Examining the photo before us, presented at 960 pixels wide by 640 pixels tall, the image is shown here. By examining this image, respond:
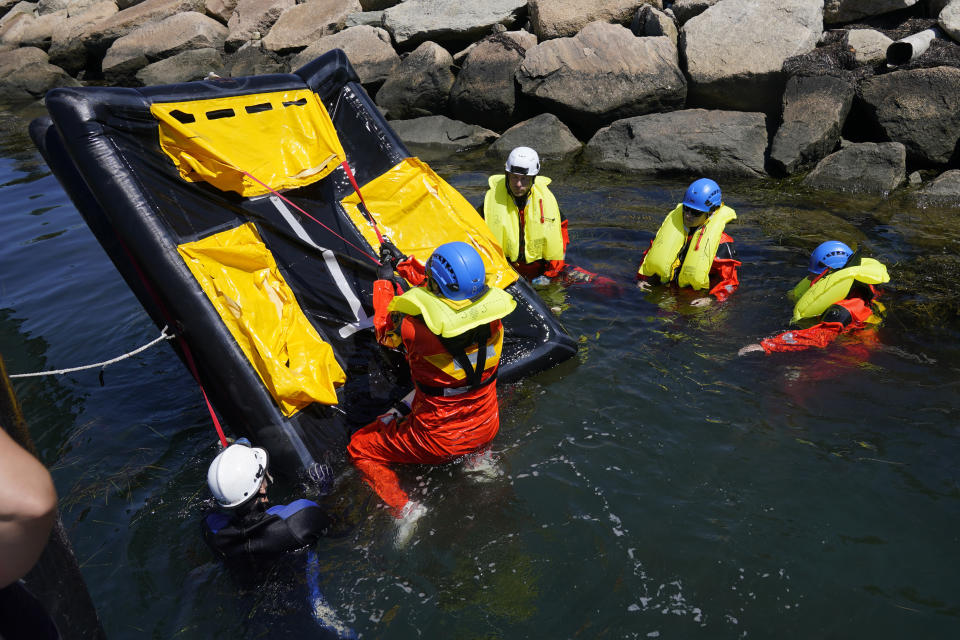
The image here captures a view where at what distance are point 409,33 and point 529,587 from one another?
13.7 m

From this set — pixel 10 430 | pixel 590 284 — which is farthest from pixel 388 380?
pixel 10 430

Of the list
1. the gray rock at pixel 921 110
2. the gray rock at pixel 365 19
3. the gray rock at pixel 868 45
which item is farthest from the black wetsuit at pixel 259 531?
the gray rock at pixel 365 19

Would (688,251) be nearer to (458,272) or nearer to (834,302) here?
(834,302)

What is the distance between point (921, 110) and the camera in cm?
968

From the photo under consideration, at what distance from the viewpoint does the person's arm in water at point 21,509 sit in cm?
139

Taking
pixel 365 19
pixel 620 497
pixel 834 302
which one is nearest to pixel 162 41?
pixel 365 19

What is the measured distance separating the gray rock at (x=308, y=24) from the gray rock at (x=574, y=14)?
19.2ft

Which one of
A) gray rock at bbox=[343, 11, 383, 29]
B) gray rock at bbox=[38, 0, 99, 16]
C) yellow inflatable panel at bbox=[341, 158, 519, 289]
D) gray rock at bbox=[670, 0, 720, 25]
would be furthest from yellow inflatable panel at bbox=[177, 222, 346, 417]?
gray rock at bbox=[38, 0, 99, 16]

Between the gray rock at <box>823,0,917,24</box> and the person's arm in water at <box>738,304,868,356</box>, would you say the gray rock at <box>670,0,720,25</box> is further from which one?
the person's arm in water at <box>738,304,868,356</box>

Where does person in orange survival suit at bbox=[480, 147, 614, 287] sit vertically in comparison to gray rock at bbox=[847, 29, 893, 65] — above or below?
above

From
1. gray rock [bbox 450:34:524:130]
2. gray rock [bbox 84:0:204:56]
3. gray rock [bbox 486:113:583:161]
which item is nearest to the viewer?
gray rock [bbox 486:113:583:161]

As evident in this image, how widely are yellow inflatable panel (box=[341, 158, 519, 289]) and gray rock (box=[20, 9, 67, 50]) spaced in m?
22.7

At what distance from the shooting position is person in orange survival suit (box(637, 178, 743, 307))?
6.80 m

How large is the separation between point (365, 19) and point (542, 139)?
691 cm
